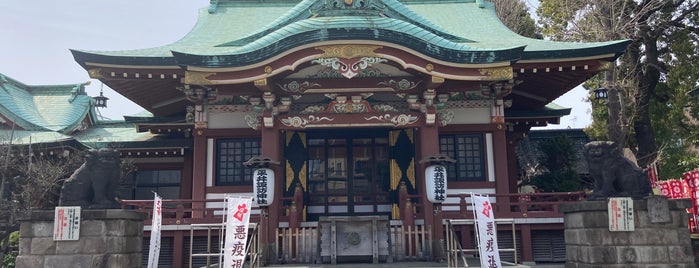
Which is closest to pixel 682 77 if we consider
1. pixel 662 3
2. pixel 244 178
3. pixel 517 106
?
pixel 662 3

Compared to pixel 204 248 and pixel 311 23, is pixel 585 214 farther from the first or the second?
pixel 204 248

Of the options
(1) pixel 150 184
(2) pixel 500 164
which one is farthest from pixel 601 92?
(1) pixel 150 184

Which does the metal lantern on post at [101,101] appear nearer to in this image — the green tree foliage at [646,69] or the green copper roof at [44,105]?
the green copper roof at [44,105]

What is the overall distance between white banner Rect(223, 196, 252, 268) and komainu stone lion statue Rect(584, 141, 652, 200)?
233 inches

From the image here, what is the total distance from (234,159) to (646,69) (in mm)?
14675

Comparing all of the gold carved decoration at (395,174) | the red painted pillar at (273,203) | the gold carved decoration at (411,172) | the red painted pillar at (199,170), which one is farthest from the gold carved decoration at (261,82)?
the gold carved decoration at (411,172)

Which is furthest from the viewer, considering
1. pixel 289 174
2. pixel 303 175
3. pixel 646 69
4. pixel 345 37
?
pixel 646 69

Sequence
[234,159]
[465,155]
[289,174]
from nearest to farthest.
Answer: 1. [465,155]
2. [234,159]
3. [289,174]

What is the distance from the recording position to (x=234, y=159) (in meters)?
14.1

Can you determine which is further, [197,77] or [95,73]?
[95,73]

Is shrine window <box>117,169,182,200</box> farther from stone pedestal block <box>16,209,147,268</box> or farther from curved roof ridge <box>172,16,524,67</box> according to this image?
stone pedestal block <box>16,209,147,268</box>

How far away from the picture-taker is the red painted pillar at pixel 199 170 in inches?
536

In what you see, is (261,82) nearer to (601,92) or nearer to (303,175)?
(303,175)

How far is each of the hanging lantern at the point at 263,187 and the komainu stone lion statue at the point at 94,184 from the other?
3.15m
